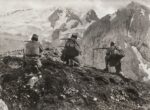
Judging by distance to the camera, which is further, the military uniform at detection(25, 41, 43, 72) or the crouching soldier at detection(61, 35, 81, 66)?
the crouching soldier at detection(61, 35, 81, 66)

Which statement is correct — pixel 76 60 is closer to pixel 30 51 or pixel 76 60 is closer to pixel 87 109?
pixel 30 51

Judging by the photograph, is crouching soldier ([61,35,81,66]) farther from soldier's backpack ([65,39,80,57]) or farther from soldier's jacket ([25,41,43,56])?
soldier's jacket ([25,41,43,56])

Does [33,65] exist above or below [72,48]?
below

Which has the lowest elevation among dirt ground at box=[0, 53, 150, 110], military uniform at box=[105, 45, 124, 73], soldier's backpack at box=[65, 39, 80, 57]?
dirt ground at box=[0, 53, 150, 110]

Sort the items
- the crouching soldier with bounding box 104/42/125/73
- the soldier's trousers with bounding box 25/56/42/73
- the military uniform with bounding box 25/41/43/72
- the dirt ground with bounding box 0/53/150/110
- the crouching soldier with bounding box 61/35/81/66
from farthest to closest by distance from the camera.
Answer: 1. the crouching soldier with bounding box 104/42/125/73
2. the crouching soldier with bounding box 61/35/81/66
3. the military uniform with bounding box 25/41/43/72
4. the soldier's trousers with bounding box 25/56/42/73
5. the dirt ground with bounding box 0/53/150/110

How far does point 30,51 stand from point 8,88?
130 inches

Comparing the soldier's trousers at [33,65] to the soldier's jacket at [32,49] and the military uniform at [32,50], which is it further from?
the soldier's jacket at [32,49]

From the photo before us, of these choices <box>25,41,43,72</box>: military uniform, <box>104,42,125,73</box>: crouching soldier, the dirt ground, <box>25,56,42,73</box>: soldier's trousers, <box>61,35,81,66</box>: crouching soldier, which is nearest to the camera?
the dirt ground

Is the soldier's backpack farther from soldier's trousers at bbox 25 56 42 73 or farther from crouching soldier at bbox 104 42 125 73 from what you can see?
soldier's trousers at bbox 25 56 42 73

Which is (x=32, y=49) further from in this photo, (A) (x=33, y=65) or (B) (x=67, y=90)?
(B) (x=67, y=90)

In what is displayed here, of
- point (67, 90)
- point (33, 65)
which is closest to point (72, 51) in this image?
point (33, 65)

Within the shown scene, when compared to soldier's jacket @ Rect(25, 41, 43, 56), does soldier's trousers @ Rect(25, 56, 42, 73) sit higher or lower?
lower

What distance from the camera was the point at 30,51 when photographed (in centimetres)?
2014

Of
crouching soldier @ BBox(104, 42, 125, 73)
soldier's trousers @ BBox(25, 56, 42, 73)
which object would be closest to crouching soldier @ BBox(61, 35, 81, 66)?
crouching soldier @ BBox(104, 42, 125, 73)
